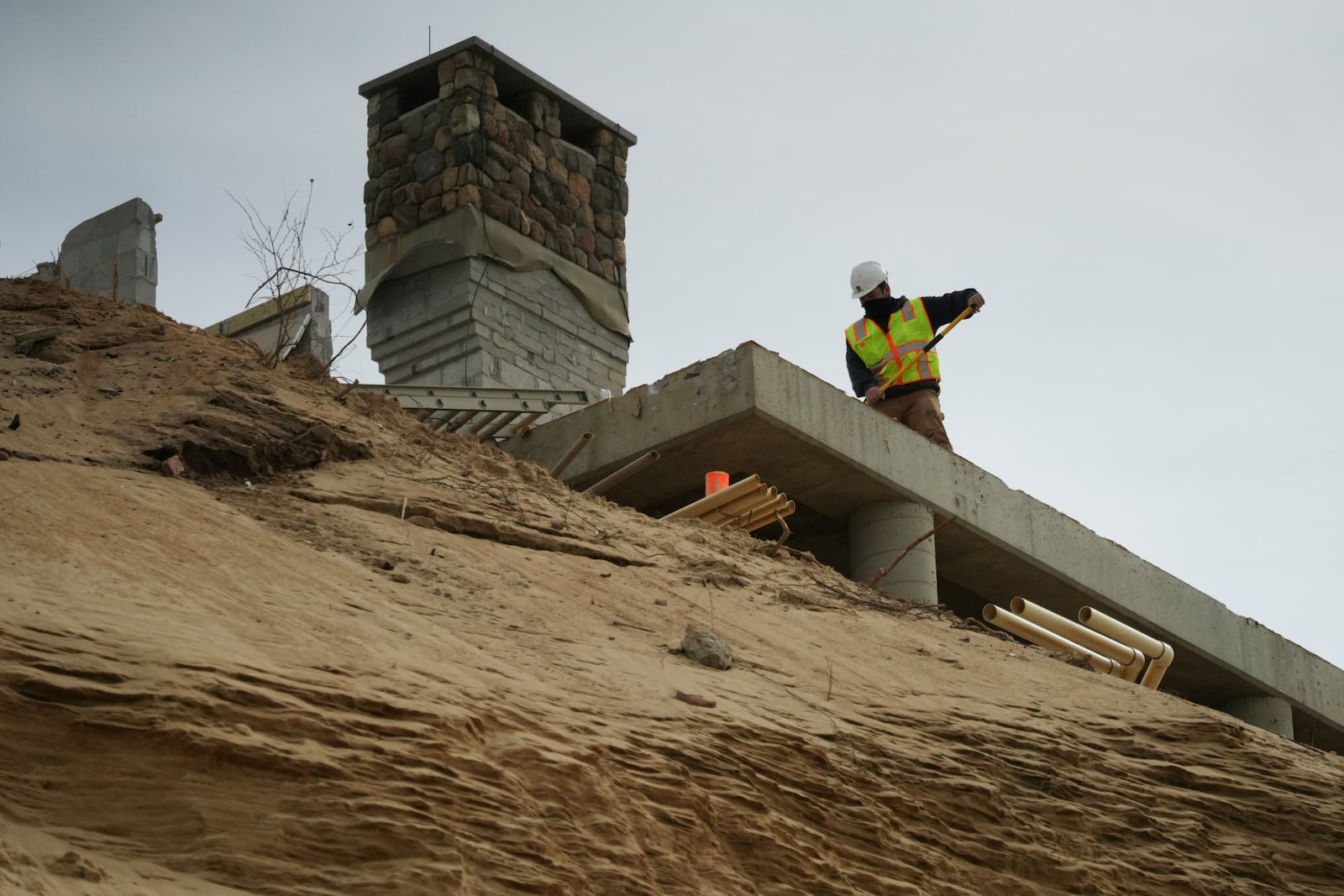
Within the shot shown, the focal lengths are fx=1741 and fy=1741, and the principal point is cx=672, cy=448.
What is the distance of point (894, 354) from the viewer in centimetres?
1280

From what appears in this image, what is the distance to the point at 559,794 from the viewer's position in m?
5.19

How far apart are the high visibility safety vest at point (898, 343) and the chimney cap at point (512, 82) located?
4.18 m

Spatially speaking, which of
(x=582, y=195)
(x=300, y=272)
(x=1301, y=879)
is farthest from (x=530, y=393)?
(x=1301, y=879)

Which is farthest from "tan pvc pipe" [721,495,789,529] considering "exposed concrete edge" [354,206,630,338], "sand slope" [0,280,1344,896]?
"exposed concrete edge" [354,206,630,338]

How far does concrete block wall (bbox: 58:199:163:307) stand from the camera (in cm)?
1265

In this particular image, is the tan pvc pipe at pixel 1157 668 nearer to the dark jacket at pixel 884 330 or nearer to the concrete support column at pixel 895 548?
the concrete support column at pixel 895 548

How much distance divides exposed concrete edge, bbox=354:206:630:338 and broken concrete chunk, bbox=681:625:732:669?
775 cm

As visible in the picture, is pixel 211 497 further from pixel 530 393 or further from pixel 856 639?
pixel 530 393

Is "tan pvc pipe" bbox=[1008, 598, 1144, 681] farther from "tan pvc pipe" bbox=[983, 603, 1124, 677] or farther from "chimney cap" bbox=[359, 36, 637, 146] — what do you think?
"chimney cap" bbox=[359, 36, 637, 146]

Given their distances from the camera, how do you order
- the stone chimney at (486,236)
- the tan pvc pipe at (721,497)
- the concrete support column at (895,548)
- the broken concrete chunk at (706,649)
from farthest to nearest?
1. the stone chimney at (486,236)
2. the concrete support column at (895,548)
3. the tan pvc pipe at (721,497)
4. the broken concrete chunk at (706,649)

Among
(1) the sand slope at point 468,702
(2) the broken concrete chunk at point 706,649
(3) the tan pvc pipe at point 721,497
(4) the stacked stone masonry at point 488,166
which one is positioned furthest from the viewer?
(4) the stacked stone masonry at point 488,166

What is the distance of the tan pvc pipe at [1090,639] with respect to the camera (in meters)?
9.97

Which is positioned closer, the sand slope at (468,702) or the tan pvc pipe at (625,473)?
the sand slope at (468,702)

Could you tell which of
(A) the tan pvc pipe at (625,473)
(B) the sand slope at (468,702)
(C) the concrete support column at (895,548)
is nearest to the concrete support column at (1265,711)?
(C) the concrete support column at (895,548)
